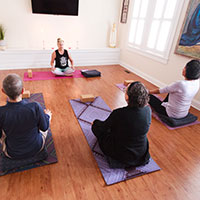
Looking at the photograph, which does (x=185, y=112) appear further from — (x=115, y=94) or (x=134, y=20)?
(x=134, y=20)

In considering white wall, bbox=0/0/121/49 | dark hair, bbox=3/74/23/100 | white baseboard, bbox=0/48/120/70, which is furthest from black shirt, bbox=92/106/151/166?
white wall, bbox=0/0/121/49

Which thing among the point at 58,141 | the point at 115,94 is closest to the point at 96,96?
the point at 115,94

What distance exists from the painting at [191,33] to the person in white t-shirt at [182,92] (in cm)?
94

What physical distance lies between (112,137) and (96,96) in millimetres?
1412

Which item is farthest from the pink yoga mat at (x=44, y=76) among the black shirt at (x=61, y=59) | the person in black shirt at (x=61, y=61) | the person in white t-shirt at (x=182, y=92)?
the person in white t-shirt at (x=182, y=92)

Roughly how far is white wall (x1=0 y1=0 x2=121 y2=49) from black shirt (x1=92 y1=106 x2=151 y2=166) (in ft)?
11.4

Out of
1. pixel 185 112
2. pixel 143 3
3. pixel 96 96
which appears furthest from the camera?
pixel 143 3

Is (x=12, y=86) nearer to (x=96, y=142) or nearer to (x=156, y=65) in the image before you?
(x=96, y=142)

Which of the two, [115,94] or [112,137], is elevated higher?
[112,137]

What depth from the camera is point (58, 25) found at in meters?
4.25

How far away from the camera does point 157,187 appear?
143 centimetres

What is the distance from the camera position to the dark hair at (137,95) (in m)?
1.26

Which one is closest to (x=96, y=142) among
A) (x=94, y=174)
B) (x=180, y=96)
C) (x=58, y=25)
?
(x=94, y=174)

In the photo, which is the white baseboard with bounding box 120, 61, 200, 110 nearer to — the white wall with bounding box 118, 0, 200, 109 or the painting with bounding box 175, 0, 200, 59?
the white wall with bounding box 118, 0, 200, 109
